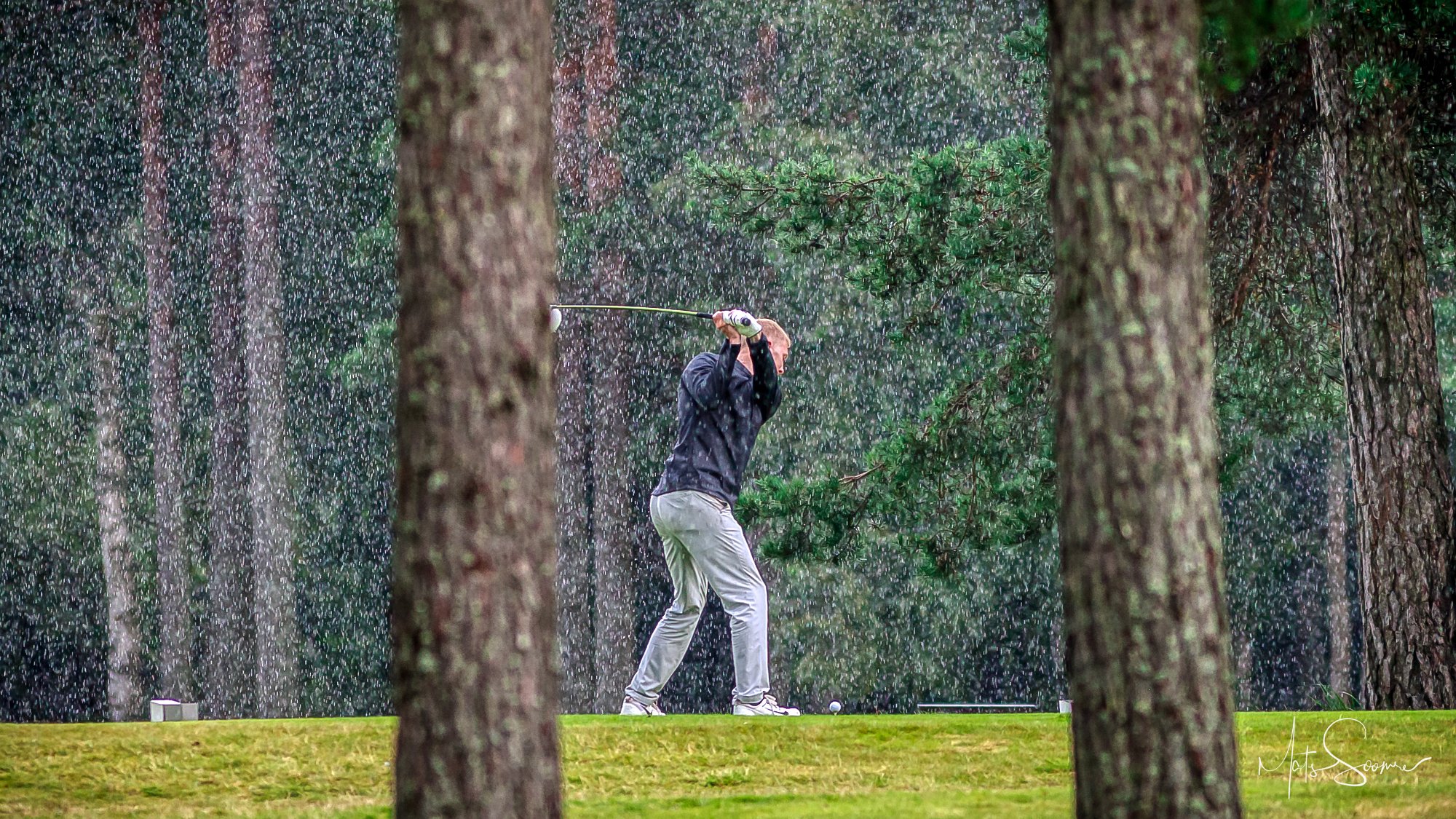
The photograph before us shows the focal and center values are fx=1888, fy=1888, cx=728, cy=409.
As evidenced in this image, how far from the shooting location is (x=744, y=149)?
23.9m

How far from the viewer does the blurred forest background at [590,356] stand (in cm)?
2323

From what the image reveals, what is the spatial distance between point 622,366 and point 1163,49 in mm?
18942

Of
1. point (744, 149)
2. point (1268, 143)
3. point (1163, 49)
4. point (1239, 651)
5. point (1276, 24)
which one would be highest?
point (744, 149)

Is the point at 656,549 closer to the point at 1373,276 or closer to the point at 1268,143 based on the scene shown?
the point at 1268,143

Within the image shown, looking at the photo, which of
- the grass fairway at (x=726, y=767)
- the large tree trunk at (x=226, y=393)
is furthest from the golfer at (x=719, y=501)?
the large tree trunk at (x=226, y=393)

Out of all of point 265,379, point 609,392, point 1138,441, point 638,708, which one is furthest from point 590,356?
point 1138,441

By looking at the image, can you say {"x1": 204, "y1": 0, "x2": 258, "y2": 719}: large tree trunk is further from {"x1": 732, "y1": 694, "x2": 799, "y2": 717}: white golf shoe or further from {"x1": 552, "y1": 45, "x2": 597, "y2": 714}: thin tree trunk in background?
{"x1": 732, "y1": 694, "x2": 799, "y2": 717}: white golf shoe

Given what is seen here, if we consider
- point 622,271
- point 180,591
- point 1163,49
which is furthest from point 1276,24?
point 180,591

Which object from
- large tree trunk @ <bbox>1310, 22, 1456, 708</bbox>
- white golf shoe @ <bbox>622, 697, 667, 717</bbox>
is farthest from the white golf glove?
large tree trunk @ <bbox>1310, 22, 1456, 708</bbox>

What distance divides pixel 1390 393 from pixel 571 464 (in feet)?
43.2

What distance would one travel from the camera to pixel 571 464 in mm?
22484

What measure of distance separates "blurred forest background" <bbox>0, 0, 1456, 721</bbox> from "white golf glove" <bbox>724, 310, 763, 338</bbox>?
37.1 feet

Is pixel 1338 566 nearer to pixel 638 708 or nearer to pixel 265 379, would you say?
pixel 265 379

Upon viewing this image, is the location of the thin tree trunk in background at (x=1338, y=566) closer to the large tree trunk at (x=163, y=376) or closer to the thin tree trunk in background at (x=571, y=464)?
the thin tree trunk in background at (x=571, y=464)
